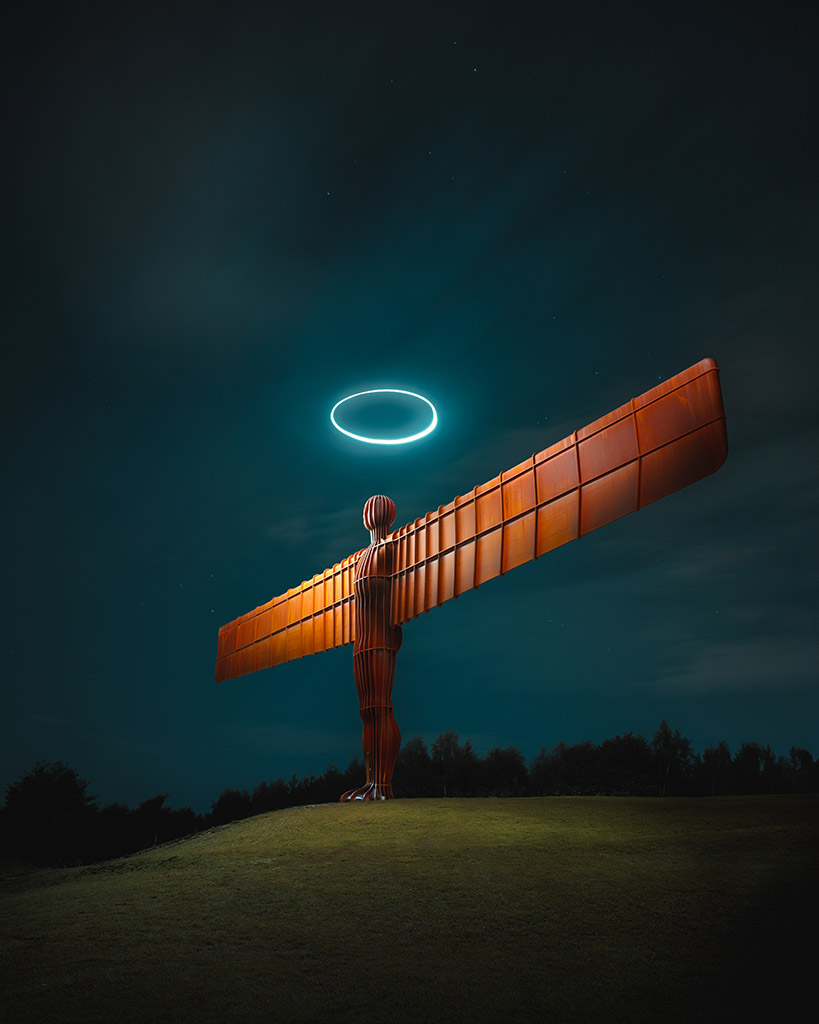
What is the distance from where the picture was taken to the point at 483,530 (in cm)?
1175

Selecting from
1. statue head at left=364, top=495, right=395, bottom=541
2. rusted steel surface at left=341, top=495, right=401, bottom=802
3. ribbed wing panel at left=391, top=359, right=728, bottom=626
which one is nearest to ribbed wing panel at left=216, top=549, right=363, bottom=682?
statue head at left=364, top=495, right=395, bottom=541

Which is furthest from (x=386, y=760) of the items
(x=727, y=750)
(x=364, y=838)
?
(x=727, y=750)

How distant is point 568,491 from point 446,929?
6281mm

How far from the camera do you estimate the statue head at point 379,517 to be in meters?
14.0

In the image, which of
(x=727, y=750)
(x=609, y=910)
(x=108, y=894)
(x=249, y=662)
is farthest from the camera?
(x=727, y=750)

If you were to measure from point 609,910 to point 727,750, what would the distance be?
21758mm

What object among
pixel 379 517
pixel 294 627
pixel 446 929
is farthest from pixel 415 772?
pixel 446 929

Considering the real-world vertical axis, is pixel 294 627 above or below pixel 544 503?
below

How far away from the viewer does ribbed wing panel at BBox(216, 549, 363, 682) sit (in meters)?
14.6

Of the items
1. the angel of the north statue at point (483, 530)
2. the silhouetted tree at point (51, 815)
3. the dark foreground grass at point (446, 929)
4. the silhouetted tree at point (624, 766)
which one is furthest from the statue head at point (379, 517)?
the silhouetted tree at point (51, 815)

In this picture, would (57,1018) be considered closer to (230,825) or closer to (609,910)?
(609,910)

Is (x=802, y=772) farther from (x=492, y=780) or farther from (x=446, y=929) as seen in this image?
(x=446, y=929)

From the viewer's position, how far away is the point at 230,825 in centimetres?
1211

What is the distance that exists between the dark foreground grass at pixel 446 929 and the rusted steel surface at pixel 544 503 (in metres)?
3.97
